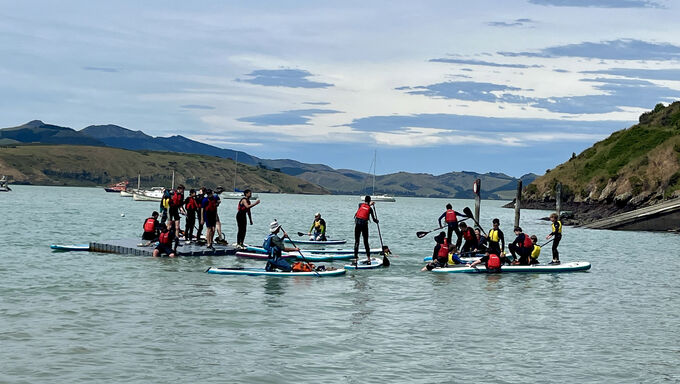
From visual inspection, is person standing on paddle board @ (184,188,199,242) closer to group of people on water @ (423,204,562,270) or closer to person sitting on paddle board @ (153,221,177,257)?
person sitting on paddle board @ (153,221,177,257)

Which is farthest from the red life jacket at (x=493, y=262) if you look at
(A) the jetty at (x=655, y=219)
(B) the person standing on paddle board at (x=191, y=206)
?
(A) the jetty at (x=655, y=219)

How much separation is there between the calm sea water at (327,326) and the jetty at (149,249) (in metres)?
1.14

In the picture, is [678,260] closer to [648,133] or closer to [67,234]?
[67,234]

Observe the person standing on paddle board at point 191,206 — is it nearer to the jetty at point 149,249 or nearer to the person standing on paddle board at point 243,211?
the jetty at point 149,249

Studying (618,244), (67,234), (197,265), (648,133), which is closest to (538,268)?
(197,265)

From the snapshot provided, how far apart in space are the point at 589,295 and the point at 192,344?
49.1ft

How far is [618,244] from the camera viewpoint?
53.7 m

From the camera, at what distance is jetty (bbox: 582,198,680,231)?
67125 mm

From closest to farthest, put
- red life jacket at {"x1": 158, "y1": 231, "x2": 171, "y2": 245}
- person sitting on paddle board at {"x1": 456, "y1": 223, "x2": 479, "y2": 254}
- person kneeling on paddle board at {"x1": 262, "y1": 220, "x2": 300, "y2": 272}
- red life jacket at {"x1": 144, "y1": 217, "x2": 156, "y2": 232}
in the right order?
1. person kneeling on paddle board at {"x1": 262, "y1": 220, "x2": 300, "y2": 272}
2. person sitting on paddle board at {"x1": 456, "y1": 223, "x2": 479, "y2": 254}
3. red life jacket at {"x1": 158, "y1": 231, "x2": 171, "y2": 245}
4. red life jacket at {"x1": 144, "y1": 217, "x2": 156, "y2": 232}

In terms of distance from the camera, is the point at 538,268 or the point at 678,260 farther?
the point at 678,260

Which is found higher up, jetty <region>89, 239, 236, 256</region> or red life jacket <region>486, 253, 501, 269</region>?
red life jacket <region>486, 253, 501, 269</region>

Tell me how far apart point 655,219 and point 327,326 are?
188ft

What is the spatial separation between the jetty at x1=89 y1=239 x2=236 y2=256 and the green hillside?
6195cm

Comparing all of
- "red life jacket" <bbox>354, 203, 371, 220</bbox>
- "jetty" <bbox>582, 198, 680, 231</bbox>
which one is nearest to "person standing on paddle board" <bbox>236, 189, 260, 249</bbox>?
"red life jacket" <bbox>354, 203, 371, 220</bbox>
